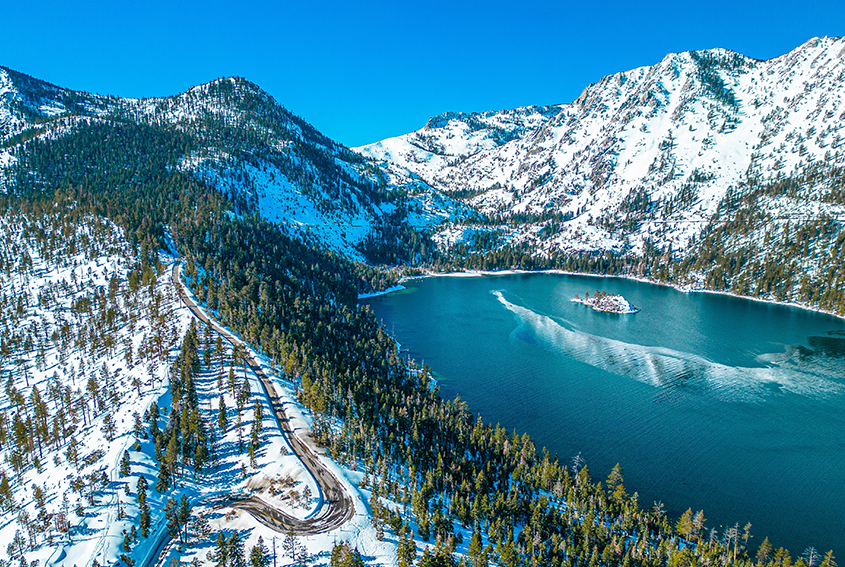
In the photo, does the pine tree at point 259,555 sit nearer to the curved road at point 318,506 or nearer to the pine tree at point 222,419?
the curved road at point 318,506

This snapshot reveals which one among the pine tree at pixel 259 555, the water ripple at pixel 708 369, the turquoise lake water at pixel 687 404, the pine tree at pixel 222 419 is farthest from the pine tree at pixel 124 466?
the water ripple at pixel 708 369

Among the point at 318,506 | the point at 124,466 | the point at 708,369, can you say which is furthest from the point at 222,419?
the point at 708,369

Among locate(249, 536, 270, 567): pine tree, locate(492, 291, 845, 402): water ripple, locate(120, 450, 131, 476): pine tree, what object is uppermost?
locate(120, 450, 131, 476): pine tree

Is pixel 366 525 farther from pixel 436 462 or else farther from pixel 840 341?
pixel 840 341

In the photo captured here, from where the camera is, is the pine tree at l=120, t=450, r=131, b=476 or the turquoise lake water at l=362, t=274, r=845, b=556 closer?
the pine tree at l=120, t=450, r=131, b=476

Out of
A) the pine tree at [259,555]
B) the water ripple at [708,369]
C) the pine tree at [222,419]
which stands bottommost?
the pine tree at [259,555]

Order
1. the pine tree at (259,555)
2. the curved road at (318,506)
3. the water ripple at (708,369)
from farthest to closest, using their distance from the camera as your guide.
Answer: the water ripple at (708,369) → the curved road at (318,506) → the pine tree at (259,555)

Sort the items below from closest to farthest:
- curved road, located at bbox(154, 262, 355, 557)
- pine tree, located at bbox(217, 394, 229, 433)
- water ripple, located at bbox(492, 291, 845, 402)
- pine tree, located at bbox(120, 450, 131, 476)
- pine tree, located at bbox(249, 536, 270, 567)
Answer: pine tree, located at bbox(249, 536, 270, 567) → curved road, located at bbox(154, 262, 355, 557) → pine tree, located at bbox(120, 450, 131, 476) → pine tree, located at bbox(217, 394, 229, 433) → water ripple, located at bbox(492, 291, 845, 402)

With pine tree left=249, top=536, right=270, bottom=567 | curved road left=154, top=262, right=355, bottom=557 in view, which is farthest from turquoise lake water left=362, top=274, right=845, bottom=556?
pine tree left=249, top=536, right=270, bottom=567

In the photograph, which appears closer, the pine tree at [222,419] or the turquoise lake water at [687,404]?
the turquoise lake water at [687,404]

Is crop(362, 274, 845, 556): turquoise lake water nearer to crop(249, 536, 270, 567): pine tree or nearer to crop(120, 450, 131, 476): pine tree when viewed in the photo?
crop(249, 536, 270, 567): pine tree

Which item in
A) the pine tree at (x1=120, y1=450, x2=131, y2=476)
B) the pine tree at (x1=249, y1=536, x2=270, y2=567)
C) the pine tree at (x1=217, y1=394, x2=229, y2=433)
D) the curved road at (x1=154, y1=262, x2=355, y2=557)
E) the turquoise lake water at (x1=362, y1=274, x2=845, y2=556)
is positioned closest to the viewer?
the pine tree at (x1=249, y1=536, x2=270, y2=567)
